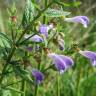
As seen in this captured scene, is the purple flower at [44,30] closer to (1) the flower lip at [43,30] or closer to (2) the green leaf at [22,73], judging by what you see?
(1) the flower lip at [43,30]

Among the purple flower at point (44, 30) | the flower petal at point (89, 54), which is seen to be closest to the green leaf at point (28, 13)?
the purple flower at point (44, 30)

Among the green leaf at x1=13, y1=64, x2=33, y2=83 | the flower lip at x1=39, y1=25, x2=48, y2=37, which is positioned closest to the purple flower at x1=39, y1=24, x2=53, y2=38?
the flower lip at x1=39, y1=25, x2=48, y2=37

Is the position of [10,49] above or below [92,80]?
above

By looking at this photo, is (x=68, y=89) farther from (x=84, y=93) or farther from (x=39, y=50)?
(x=39, y=50)

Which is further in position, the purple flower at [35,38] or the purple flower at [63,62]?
the purple flower at [35,38]

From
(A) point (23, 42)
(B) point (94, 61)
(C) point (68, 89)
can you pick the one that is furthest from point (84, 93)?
(A) point (23, 42)

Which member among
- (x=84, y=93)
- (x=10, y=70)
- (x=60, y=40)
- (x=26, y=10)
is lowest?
(x=84, y=93)

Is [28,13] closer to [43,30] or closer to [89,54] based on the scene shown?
[43,30]

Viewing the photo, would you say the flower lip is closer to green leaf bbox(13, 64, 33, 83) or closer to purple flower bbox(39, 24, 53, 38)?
A: purple flower bbox(39, 24, 53, 38)

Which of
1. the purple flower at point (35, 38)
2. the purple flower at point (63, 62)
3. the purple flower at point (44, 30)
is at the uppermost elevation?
the purple flower at point (44, 30)
